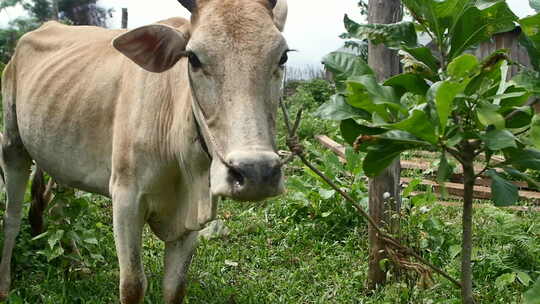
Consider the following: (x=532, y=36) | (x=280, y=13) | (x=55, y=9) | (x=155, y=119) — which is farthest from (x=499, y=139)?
(x=55, y=9)

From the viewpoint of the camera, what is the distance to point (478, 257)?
386 cm

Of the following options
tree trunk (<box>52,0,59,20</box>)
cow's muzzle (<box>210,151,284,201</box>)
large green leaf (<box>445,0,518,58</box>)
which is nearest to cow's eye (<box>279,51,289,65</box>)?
cow's muzzle (<box>210,151,284,201</box>)

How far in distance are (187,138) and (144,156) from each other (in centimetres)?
32

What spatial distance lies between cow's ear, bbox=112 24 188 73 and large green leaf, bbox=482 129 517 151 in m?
1.37

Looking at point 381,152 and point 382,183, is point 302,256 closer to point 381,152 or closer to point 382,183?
point 382,183

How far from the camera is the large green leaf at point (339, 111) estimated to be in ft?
5.95

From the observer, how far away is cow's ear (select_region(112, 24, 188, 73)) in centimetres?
262

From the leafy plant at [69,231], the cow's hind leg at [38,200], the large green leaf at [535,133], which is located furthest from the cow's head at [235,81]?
Answer: the cow's hind leg at [38,200]

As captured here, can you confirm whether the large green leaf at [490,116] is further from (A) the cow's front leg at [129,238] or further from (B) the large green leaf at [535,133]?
(A) the cow's front leg at [129,238]

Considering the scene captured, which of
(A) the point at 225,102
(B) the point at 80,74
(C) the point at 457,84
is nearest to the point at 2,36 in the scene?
(B) the point at 80,74

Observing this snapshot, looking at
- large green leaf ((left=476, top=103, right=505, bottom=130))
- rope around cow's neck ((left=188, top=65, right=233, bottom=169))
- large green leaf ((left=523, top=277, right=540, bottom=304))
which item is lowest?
large green leaf ((left=523, top=277, right=540, bottom=304))

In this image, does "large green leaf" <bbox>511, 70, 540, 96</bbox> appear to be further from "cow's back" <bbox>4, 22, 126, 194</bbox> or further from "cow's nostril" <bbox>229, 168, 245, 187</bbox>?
"cow's back" <bbox>4, 22, 126, 194</bbox>

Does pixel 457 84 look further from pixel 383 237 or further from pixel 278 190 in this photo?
pixel 278 190

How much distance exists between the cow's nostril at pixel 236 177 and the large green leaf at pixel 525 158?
0.86 m
